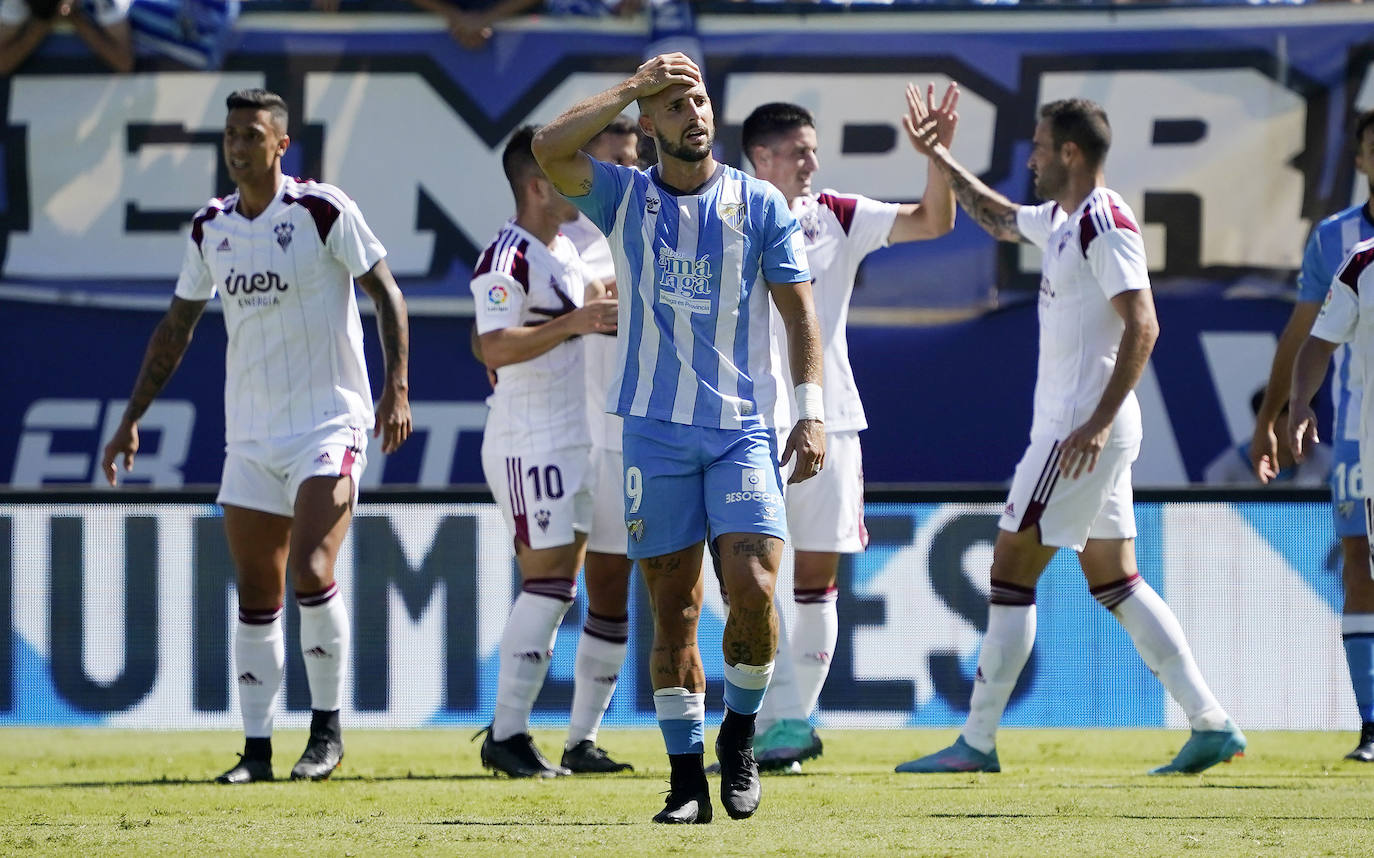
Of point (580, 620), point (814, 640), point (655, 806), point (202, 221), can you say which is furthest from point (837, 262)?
point (655, 806)

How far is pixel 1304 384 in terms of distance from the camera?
6.38 meters

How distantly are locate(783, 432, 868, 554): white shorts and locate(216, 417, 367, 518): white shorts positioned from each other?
5.54 ft

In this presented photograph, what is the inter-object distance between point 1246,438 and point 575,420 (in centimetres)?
603

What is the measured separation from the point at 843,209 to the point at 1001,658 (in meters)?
1.87

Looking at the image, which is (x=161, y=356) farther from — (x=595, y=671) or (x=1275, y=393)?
(x=1275, y=393)

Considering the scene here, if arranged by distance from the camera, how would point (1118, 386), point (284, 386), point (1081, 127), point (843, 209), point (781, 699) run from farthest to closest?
1. point (843, 209)
2. point (781, 699)
3. point (1081, 127)
4. point (284, 386)
5. point (1118, 386)

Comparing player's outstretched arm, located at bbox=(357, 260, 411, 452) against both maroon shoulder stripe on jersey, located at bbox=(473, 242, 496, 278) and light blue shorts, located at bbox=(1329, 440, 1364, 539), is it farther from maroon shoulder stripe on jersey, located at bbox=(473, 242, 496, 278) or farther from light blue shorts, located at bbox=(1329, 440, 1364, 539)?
light blue shorts, located at bbox=(1329, 440, 1364, 539)

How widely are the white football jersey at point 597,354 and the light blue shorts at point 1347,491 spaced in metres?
2.94

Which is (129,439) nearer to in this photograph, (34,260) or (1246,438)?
(34,260)

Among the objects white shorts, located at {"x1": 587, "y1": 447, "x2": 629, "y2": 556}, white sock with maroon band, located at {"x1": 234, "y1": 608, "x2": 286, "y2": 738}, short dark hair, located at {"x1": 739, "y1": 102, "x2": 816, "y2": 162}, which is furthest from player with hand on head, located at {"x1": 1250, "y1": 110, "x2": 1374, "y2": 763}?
white sock with maroon band, located at {"x1": 234, "y1": 608, "x2": 286, "y2": 738}

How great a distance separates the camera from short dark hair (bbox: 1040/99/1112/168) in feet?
22.8

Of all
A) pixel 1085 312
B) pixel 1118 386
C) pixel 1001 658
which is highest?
pixel 1085 312

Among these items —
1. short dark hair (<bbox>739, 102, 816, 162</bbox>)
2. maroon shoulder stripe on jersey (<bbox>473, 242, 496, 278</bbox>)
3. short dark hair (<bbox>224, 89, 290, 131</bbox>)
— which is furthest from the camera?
short dark hair (<bbox>739, 102, 816, 162</bbox>)

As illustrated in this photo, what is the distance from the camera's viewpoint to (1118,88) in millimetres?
12148
